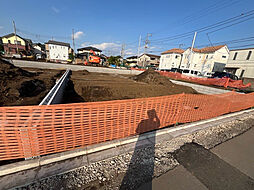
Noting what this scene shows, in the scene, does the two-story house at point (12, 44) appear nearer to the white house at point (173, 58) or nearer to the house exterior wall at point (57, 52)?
the house exterior wall at point (57, 52)

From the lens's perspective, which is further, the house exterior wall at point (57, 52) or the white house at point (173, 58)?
the house exterior wall at point (57, 52)

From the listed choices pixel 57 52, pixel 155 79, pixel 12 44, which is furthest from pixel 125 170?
pixel 12 44

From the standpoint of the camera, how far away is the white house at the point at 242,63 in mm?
18609

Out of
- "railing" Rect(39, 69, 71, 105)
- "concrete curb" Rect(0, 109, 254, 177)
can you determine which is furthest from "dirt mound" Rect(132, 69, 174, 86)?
"railing" Rect(39, 69, 71, 105)

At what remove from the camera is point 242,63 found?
65.4ft

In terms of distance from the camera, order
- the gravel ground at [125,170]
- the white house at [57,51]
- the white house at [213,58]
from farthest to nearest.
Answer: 1. the white house at [57,51]
2. the white house at [213,58]
3. the gravel ground at [125,170]

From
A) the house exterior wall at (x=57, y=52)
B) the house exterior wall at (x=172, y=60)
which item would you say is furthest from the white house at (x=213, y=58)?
the house exterior wall at (x=57, y=52)

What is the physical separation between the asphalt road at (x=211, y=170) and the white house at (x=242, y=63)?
2510cm

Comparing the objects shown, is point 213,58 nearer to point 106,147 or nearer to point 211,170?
point 211,170

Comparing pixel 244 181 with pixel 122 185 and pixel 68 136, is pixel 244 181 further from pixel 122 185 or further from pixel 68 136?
pixel 68 136

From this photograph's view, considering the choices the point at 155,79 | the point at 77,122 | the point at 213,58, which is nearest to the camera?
the point at 77,122

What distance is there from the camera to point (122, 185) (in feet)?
5.62

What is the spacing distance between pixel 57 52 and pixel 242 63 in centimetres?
5556

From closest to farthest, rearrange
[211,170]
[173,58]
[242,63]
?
[211,170]
[242,63]
[173,58]
